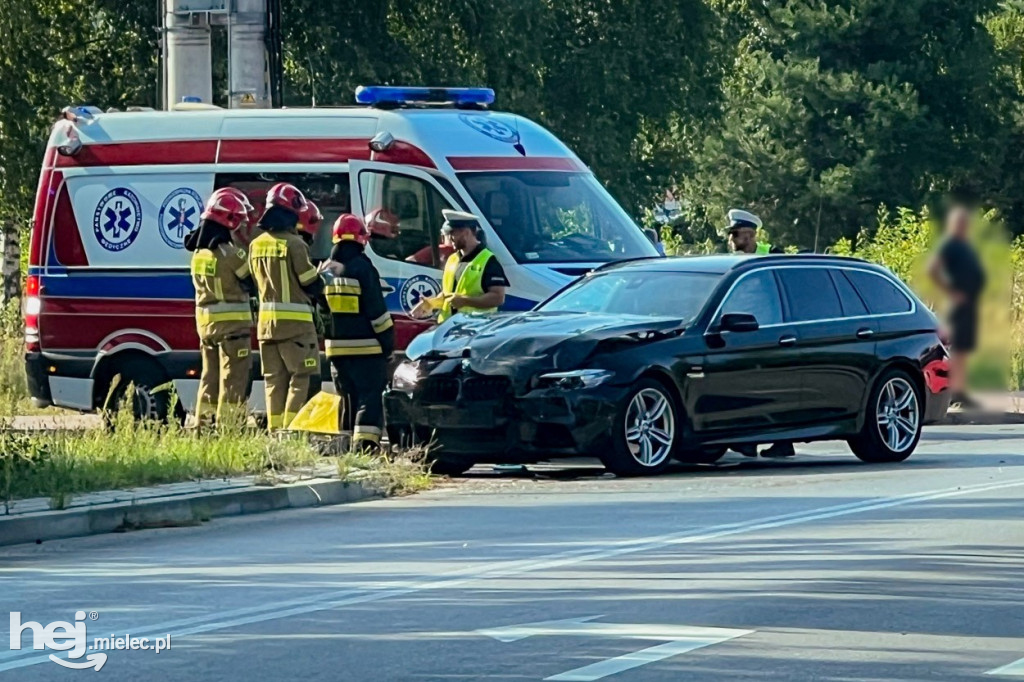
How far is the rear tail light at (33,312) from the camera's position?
659 inches

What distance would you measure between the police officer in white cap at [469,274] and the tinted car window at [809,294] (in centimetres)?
216

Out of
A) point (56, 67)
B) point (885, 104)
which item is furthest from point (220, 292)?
point (56, 67)

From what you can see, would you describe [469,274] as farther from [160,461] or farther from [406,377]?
[160,461]

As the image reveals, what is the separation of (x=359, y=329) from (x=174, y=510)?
3325 mm

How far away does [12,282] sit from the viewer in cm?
2970

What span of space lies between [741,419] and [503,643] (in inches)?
282

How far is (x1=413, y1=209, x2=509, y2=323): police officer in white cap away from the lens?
14438mm

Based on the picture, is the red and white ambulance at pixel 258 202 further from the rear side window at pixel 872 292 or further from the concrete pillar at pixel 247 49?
the concrete pillar at pixel 247 49

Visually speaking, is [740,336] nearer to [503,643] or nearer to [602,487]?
[602,487]

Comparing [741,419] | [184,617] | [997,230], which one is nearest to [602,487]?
[741,419]

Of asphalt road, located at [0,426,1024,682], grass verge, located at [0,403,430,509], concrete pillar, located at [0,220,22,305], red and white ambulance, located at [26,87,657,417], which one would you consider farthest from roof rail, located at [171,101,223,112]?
concrete pillar, located at [0,220,22,305]

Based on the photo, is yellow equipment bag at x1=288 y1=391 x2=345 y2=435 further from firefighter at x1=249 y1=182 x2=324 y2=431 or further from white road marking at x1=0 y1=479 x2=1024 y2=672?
white road marking at x1=0 y1=479 x2=1024 y2=672

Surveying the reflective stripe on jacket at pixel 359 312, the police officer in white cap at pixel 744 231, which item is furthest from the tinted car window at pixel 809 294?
the reflective stripe on jacket at pixel 359 312

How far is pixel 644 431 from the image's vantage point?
43.1 ft
